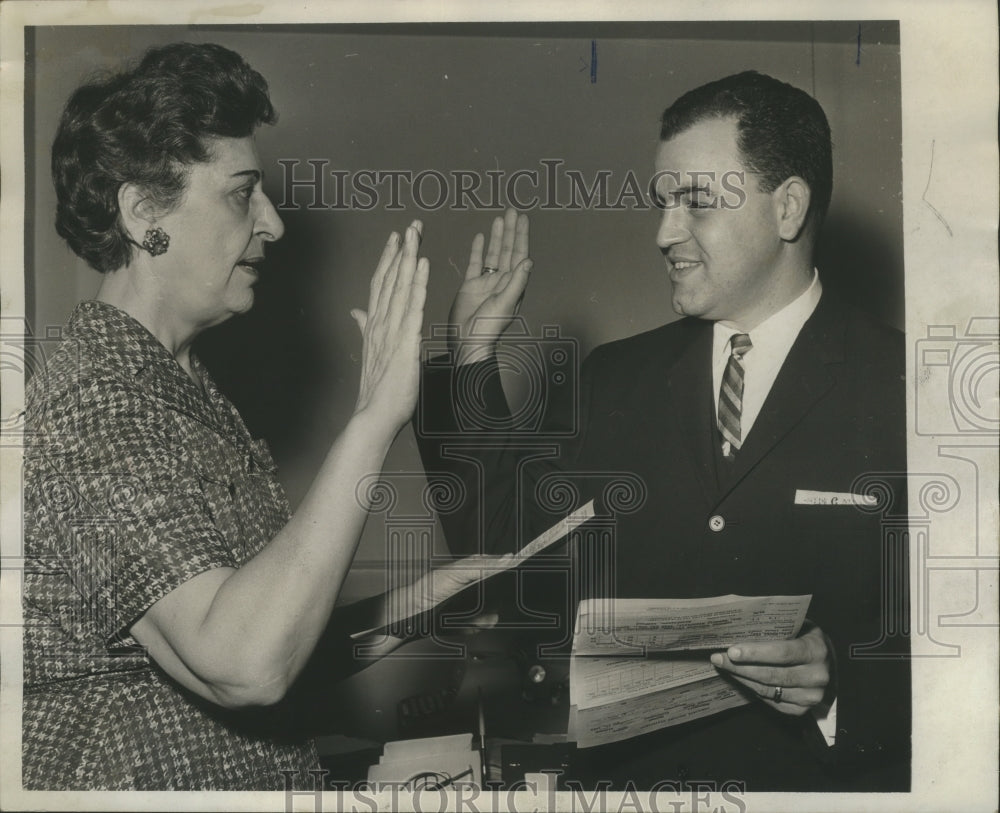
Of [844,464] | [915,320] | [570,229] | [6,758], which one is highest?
[570,229]

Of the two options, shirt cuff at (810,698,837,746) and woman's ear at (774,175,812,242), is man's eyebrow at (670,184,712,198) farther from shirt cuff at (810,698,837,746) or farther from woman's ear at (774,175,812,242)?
shirt cuff at (810,698,837,746)

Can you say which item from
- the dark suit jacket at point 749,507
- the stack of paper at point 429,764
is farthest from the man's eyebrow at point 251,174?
the stack of paper at point 429,764

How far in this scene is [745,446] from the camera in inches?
62.7

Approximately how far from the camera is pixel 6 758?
5.41 ft

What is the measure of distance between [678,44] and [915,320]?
59 centimetres

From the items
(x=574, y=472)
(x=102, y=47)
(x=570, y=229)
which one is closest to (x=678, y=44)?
(x=570, y=229)

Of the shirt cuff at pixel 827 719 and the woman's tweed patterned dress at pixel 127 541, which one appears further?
the shirt cuff at pixel 827 719

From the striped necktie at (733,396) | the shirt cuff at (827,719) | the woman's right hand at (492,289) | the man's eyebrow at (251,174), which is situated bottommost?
the shirt cuff at (827,719)

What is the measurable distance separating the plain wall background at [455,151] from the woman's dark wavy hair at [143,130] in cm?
3

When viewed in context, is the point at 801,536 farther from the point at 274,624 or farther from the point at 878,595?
the point at 274,624

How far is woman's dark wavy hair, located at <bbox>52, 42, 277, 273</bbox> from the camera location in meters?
1.52

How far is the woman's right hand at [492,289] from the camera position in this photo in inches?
63.4

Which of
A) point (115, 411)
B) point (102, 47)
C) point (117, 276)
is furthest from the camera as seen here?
point (102, 47)

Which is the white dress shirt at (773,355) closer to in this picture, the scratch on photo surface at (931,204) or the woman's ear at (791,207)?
the woman's ear at (791,207)
